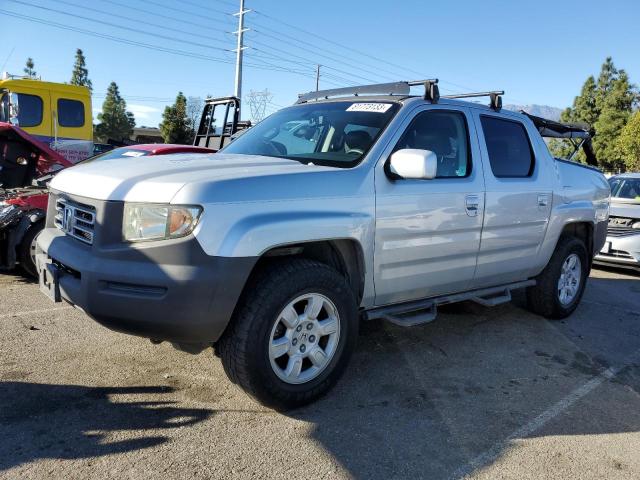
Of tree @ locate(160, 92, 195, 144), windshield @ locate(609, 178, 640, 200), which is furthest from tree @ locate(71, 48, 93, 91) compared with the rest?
windshield @ locate(609, 178, 640, 200)

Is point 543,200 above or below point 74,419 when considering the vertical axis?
above

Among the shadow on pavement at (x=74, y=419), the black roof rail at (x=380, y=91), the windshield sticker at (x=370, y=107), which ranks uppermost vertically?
the black roof rail at (x=380, y=91)

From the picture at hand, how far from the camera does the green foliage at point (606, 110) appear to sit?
39562 mm

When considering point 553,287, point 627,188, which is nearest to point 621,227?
point 627,188

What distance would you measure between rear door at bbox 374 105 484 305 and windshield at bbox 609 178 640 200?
6.13 m

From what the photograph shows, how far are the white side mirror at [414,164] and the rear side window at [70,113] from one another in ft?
33.3

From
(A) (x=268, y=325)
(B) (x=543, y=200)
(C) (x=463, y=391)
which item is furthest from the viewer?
(B) (x=543, y=200)

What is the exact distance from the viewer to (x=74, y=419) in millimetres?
2998

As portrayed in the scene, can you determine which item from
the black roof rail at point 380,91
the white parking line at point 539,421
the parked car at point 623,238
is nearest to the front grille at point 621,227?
the parked car at point 623,238

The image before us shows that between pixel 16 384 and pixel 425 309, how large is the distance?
2771mm

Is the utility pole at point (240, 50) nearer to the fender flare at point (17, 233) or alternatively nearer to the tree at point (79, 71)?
the fender flare at point (17, 233)

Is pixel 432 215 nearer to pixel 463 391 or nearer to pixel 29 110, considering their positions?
pixel 463 391

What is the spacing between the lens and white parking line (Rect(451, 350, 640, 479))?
9.18 ft

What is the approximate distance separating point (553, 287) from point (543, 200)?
0.99 meters
